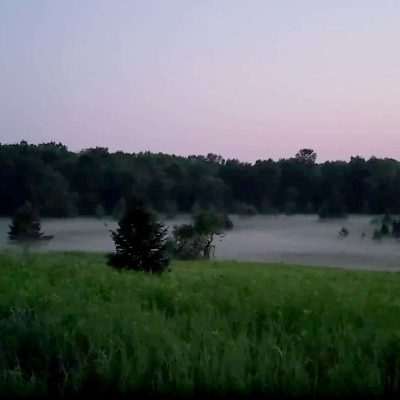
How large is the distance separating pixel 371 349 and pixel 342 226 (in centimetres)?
2898

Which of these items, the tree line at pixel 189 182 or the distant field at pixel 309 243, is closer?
the tree line at pixel 189 182

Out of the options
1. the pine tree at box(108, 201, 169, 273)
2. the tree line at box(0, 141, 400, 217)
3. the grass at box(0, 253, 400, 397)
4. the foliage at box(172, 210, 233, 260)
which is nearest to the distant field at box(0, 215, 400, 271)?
the tree line at box(0, 141, 400, 217)

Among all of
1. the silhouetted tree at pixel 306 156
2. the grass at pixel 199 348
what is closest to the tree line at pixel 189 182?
the silhouetted tree at pixel 306 156

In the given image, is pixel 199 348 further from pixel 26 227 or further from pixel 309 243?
pixel 309 243

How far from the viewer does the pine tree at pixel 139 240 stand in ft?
73.2

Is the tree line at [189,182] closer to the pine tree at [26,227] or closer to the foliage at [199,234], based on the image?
the pine tree at [26,227]

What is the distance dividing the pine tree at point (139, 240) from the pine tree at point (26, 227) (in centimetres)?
736

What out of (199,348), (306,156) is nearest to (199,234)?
(306,156)

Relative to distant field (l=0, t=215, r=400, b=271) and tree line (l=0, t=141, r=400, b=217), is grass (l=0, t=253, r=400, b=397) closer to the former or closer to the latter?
tree line (l=0, t=141, r=400, b=217)

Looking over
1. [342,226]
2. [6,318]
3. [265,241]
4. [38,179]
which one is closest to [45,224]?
[38,179]

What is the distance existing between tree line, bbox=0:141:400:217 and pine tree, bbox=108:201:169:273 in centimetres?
425

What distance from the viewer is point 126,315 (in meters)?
6.15

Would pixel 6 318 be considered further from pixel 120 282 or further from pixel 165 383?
pixel 120 282

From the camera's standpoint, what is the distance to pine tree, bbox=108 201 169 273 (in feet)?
73.2
